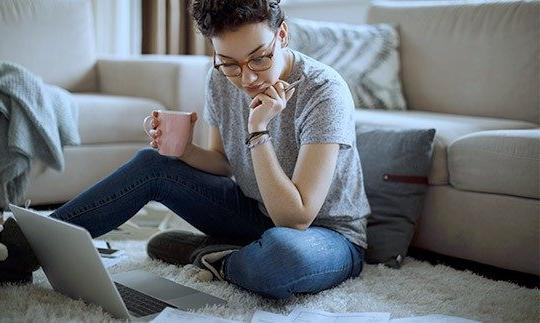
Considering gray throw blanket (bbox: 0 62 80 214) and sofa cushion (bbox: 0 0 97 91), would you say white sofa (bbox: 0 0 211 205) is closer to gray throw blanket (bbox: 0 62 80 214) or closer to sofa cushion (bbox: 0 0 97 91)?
sofa cushion (bbox: 0 0 97 91)

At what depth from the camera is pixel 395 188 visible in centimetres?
201

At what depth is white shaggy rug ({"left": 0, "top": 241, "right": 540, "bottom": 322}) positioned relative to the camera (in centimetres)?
146

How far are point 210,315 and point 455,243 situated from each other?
853 millimetres

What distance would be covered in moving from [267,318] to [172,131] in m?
0.50

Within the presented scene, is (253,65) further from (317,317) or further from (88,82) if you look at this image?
(88,82)

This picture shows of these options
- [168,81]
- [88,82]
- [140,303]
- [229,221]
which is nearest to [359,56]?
[168,81]

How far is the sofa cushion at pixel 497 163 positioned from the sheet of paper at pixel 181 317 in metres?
0.89

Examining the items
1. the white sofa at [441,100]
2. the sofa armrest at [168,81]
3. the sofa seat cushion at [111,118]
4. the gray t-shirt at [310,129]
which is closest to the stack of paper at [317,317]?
the gray t-shirt at [310,129]

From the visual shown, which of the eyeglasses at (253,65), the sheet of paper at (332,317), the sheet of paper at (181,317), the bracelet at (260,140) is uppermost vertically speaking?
the eyeglasses at (253,65)

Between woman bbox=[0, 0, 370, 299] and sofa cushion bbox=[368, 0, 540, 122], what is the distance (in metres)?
1.03

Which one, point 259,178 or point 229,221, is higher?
point 259,178

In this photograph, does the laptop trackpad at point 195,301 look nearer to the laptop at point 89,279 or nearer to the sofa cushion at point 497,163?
the laptop at point 89,279

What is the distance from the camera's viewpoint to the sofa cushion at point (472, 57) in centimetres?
248

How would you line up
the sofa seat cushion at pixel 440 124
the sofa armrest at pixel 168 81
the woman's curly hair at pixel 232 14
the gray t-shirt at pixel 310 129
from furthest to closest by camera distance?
the sofa armrest at pixel 168 81 < the sofa seat cushion at pixel 440 124 < the gray t-shirt at pixel 310 129 < the woman's curly hair at pixel 232 14
